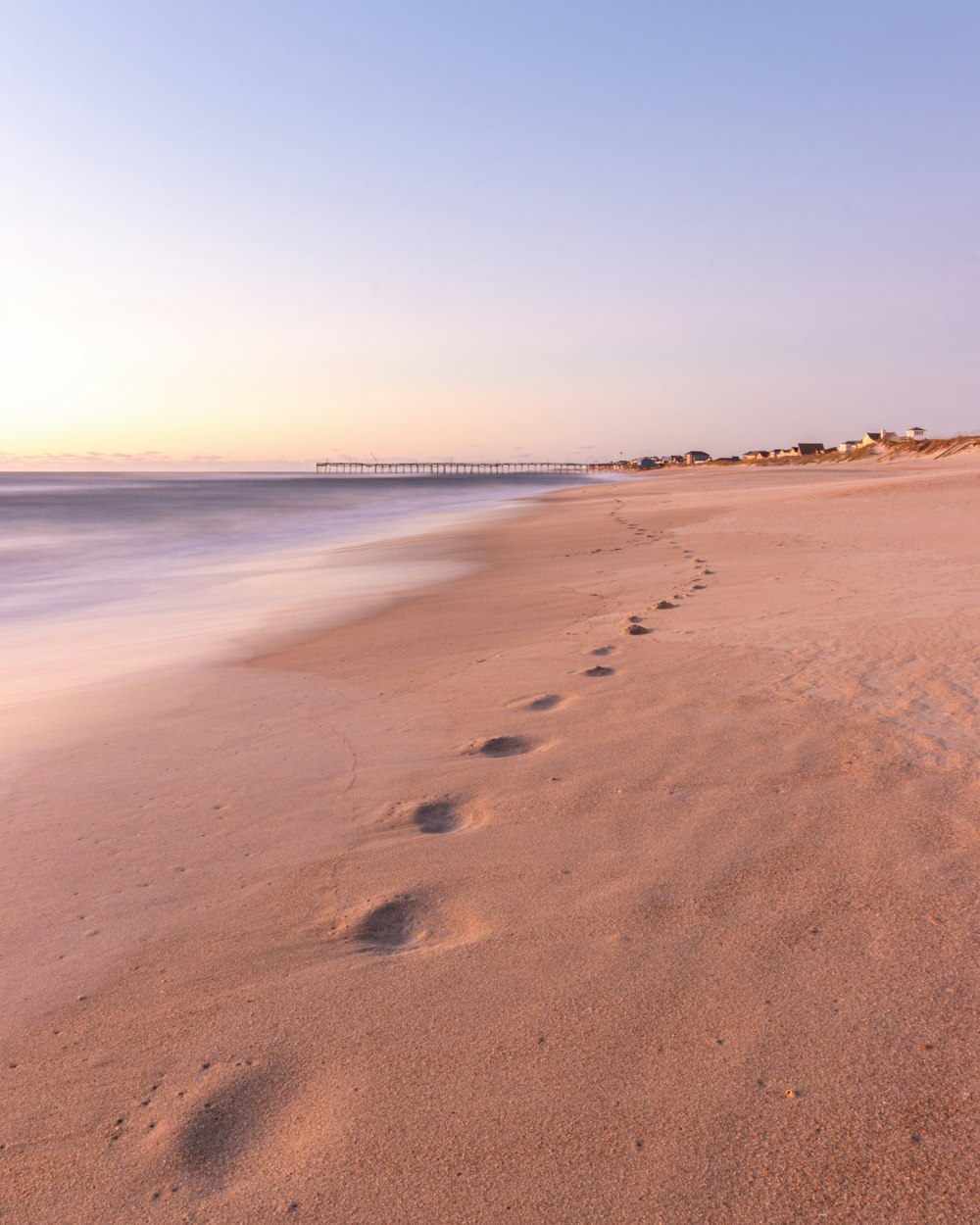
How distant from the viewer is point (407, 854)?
3424 mm

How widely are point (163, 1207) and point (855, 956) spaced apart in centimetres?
194

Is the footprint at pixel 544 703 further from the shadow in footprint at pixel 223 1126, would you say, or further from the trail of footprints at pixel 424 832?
the shadow in footprint at pixel 223 1126

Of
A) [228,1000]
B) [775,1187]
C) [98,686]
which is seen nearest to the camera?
[775,1187]

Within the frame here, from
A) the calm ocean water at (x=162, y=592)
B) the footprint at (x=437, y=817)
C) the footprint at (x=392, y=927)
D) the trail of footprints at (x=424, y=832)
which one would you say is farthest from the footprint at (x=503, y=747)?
the calm ocean water at (x=162, y=592)

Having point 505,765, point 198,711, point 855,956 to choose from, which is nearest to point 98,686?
point 198,711

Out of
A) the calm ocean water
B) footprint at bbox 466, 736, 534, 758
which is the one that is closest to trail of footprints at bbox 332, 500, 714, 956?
footprint at bbox 466, 736, 534, 758

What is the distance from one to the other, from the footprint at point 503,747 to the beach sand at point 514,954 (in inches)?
2.4

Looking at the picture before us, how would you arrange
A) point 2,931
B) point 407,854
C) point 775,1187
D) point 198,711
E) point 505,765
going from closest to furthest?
point 775,1187 < point 2,931 < point 407,854 < point 505,765 < point 198,711

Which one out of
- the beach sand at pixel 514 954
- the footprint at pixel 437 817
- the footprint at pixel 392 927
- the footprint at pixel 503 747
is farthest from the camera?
the footprint at pixel 503 747

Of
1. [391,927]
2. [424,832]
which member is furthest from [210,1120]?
[424,832]

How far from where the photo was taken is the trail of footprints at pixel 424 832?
2.86m

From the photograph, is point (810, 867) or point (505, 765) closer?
point (810, 867)

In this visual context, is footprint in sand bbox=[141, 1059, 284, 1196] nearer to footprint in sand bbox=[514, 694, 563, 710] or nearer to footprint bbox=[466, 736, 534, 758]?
footprint bbox=[466, 736, 534, 758]

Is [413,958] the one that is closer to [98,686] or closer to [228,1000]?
[228,1000]
